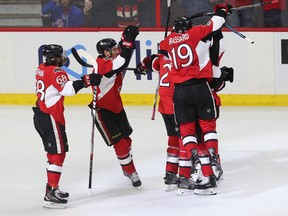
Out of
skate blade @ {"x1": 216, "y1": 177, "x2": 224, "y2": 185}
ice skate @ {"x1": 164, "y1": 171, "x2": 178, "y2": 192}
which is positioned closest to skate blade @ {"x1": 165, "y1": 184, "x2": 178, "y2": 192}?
ice skate @ {"x1": 164, "y1": 171, "x2": 178, "y2": 192}

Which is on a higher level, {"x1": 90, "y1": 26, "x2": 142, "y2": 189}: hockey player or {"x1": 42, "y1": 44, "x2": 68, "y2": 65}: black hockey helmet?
{"x1": 42, "y1": 44, "x2": 68, "y2": 65}: black hockey helmet

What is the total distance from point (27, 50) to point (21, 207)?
4570 millimetres

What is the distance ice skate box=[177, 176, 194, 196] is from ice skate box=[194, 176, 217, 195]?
0.23 feet

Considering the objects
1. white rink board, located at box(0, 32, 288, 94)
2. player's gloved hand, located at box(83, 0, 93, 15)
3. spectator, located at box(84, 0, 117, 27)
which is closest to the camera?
white rink board, located at box(0, 32, 288, 94)

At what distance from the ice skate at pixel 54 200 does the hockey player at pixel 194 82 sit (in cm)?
96

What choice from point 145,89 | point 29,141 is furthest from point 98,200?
point 145,89

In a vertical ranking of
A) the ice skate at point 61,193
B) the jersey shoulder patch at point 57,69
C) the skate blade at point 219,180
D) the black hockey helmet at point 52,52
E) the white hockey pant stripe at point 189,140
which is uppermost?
the black hockey helmet at point 52,52

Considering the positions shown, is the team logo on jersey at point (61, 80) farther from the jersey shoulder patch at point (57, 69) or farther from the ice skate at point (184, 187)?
the ice skate at point (184, 187)

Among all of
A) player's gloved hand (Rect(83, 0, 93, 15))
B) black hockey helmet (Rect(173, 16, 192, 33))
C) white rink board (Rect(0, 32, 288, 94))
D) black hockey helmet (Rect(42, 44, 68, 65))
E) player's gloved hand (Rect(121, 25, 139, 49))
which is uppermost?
player's gloved hand (Rect(83, 0, 93, 15))

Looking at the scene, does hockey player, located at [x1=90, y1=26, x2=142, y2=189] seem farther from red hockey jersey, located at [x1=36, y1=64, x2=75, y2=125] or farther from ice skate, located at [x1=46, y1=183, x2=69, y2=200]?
ice skate, located at [x1=46, y1=183, x2=69, y2=200]

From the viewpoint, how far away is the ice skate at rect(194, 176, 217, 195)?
7.10 meters

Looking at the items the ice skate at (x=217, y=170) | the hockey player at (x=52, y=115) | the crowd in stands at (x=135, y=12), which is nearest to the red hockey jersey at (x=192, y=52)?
the hockey player at (x=52, y=115)

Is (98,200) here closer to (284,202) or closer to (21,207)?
(21,207)

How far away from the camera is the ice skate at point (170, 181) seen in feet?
24.1
